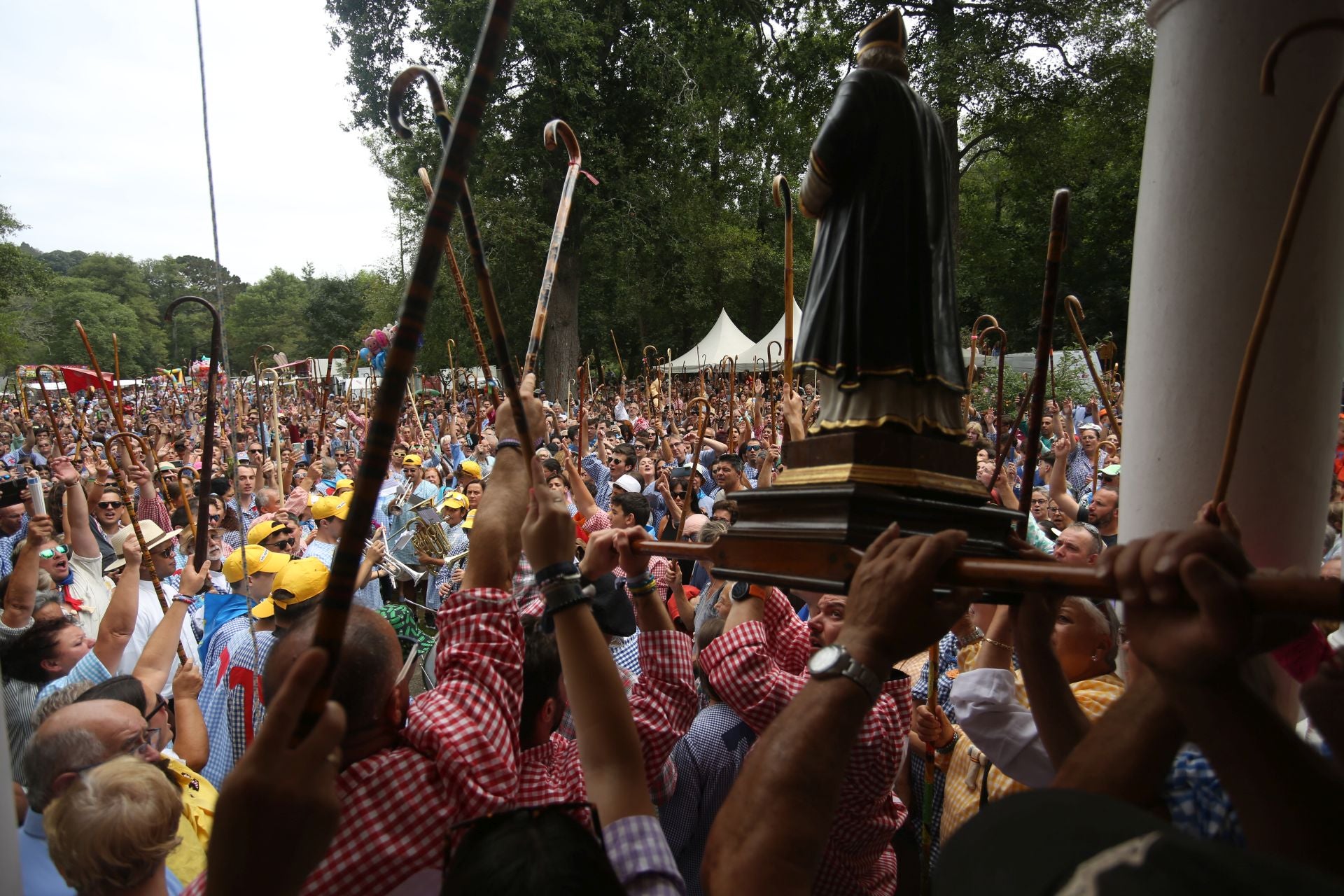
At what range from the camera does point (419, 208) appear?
22062mm

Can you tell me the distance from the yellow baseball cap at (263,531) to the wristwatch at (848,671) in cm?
549

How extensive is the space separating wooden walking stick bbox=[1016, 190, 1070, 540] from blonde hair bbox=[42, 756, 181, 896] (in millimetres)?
2388

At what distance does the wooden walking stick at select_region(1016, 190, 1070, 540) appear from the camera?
2.15 m

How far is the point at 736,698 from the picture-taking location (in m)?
2.48

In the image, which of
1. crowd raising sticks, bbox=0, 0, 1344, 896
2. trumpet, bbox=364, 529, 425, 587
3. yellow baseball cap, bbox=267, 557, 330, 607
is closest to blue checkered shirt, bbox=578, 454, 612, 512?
trumpet, bbox=364, 529, 425, 587

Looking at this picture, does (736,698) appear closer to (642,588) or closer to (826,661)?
(642,588)

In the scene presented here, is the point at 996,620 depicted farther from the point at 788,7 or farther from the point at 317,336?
the point at 317,336

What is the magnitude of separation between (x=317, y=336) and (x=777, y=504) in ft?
242

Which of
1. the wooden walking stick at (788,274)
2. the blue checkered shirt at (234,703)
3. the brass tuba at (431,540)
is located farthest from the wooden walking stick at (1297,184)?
the brass tuba at (431,540)

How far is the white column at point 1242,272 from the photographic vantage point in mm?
2189

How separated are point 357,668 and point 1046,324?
73.8 inches

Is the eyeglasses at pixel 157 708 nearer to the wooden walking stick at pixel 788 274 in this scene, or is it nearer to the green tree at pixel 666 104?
the wooden walking stick at pixel 788 274

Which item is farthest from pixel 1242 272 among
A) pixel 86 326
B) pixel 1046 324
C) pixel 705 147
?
pixel 86 326

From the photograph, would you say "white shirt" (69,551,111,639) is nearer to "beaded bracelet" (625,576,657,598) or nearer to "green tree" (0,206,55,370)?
"beaded bracelet" (625,576,657,598)
